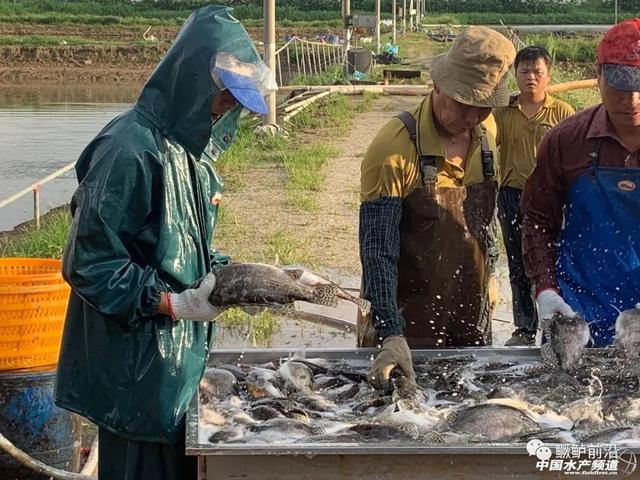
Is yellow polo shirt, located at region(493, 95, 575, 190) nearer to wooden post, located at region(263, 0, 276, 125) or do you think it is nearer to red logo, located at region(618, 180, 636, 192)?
red logo, located at region(618, 180, 636, 192)

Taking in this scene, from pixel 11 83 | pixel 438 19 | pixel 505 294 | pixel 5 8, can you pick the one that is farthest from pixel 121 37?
pixel 505 294

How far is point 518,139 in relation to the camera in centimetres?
740

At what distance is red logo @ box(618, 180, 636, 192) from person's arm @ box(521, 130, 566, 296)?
0.26 metres

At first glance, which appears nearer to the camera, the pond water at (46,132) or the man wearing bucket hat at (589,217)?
the man wearing bucket hat at (589,217)

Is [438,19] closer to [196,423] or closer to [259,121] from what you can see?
[259,121]

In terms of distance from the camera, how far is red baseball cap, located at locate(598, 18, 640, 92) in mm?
4113

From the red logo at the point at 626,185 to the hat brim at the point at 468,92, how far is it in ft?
1.93

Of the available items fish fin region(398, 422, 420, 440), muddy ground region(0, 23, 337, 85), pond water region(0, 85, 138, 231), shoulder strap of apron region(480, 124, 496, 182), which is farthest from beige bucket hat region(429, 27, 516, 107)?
muddy ground region(0, 23, 337, 85)

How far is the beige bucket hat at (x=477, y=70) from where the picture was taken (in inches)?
175

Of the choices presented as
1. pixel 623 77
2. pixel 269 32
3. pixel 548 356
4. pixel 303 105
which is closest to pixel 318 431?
pixel 548 356

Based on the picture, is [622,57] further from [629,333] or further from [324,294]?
[324,294]

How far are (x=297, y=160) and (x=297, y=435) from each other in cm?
1332

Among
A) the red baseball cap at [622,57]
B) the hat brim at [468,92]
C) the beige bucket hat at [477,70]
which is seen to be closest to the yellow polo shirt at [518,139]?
the beige bucket hat at [477,70]

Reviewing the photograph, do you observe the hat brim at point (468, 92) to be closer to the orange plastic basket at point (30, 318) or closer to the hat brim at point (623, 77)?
the hat brim at point (623, 77)
